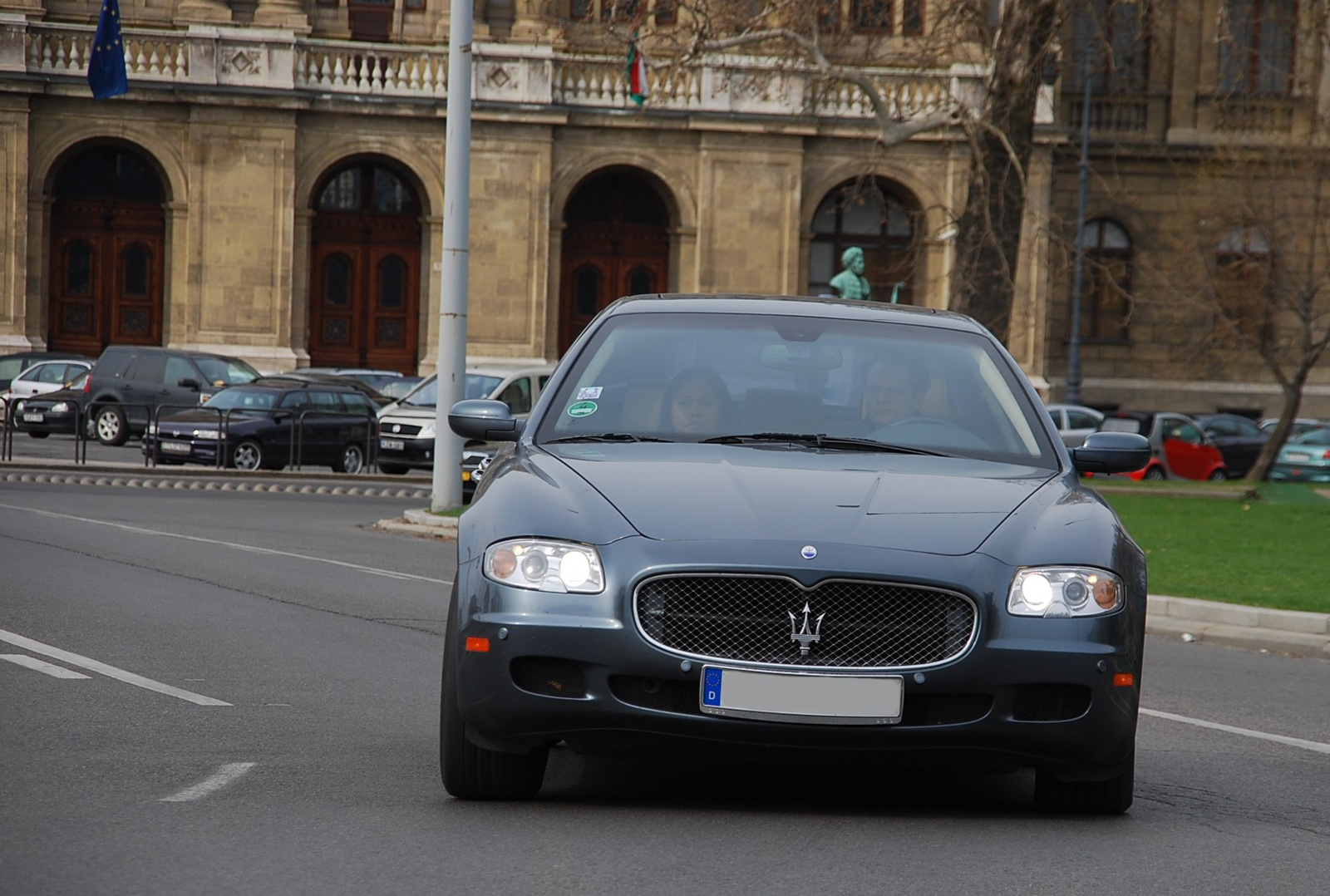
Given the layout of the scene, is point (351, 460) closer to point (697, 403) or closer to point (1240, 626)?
point (1240, 626)

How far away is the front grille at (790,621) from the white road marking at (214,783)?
159 centimetres

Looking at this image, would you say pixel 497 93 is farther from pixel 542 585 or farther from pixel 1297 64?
pixel 542 585

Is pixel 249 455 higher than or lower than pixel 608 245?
lower

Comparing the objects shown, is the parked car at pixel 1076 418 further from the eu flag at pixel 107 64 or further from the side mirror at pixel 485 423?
the side mirror at pixel 485 423

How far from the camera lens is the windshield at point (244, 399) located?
29766 mm

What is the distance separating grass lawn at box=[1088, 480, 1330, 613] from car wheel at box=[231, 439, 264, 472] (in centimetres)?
1227

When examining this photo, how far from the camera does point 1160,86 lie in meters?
49.9

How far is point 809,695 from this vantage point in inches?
210

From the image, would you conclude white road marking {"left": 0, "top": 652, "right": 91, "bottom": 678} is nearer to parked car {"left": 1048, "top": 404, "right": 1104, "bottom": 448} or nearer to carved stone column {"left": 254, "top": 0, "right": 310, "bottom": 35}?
parked car {"left": 1048, "top": 404, "right": 1104, "bottom": 448}

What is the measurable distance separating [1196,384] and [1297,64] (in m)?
8.73

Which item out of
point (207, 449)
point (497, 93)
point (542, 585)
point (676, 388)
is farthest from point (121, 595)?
point (497, 93)

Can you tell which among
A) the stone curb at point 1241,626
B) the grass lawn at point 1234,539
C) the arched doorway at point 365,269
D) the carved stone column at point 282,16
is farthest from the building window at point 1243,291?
the carved stone column at point 282,16

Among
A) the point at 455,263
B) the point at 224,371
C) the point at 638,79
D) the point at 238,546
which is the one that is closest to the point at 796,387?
the point at 238,546

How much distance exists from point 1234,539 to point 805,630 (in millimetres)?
14647
